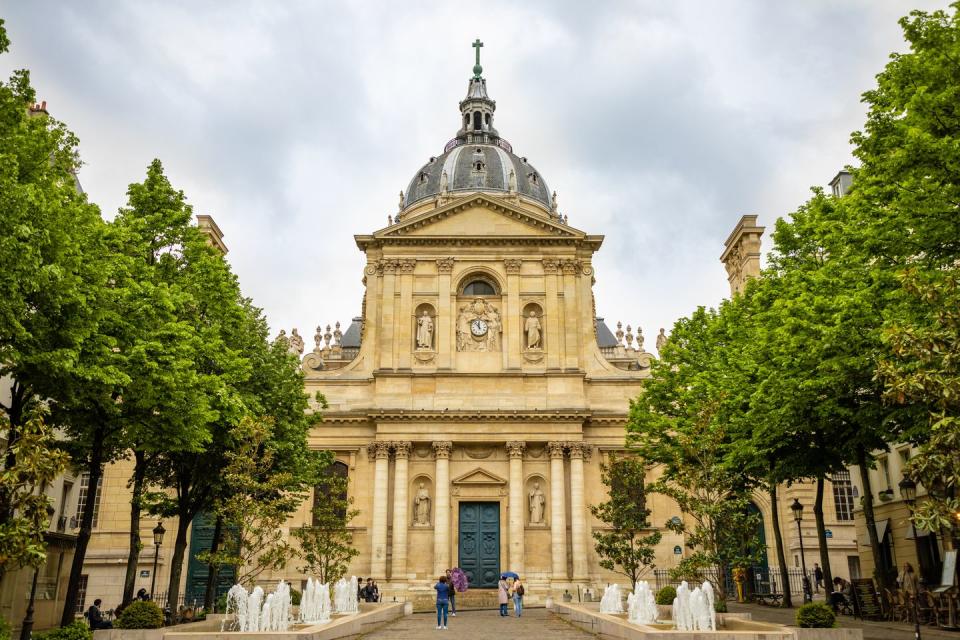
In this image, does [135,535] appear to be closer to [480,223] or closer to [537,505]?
[537,505]

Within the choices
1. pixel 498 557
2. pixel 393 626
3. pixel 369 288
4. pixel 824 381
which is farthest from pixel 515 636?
pixel 369 288

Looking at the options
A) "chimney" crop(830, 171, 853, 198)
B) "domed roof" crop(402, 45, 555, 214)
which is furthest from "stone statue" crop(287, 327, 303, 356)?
"chimney" crop(830, 171, 853, 198)

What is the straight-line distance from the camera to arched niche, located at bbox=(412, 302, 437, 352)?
43750 mm

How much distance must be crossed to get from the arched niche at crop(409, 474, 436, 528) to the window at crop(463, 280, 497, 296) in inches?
401

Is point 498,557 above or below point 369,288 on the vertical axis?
below

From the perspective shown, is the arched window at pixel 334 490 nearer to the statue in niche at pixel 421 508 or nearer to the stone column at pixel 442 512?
the statue in niche at pixel 421 508

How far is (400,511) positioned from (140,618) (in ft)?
77.0

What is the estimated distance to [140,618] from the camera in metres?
17.7

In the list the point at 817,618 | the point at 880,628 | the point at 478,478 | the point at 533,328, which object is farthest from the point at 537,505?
the point at 817,618

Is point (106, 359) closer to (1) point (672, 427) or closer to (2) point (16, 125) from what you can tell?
(2) point (16, 125)

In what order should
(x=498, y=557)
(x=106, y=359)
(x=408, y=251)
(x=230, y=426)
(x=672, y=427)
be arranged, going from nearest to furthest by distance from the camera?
(x=106, y=359) → (x=230, y=426) → (x=672, y=427) → (x=498, y=557) → (x=408, y=251)

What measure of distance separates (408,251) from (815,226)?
2588cm

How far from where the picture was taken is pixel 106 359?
19.1 meters

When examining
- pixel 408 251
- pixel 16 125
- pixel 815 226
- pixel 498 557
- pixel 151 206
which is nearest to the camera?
pixel 16 125
